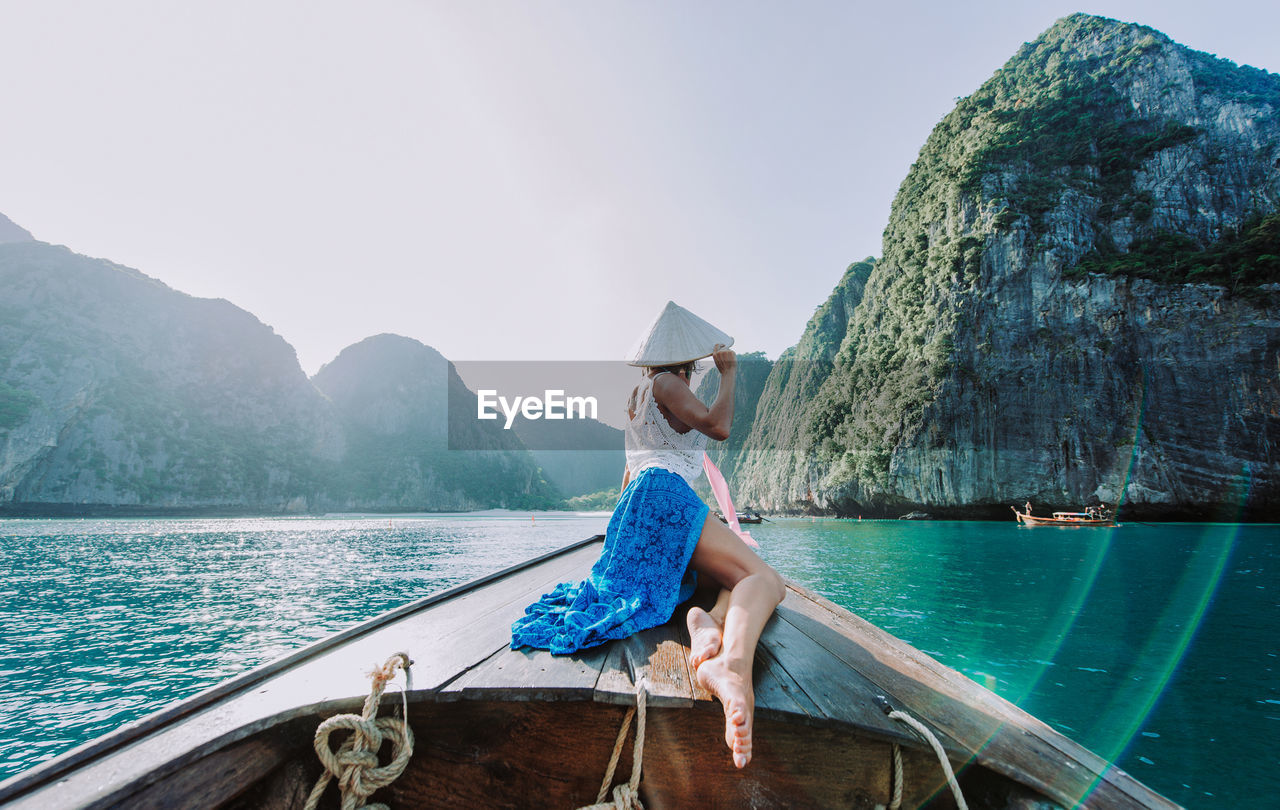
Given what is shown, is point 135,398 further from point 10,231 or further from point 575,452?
point 575,452

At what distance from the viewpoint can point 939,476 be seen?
38969 mm

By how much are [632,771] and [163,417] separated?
280ft

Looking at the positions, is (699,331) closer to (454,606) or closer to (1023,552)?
(454,606)

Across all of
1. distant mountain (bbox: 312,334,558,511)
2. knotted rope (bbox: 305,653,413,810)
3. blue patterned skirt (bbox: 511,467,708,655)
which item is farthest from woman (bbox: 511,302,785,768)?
distant mountain (bbox: 312,334,558,511)

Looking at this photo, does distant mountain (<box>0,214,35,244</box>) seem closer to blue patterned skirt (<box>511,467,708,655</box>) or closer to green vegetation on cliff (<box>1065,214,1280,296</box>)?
blue patterned skirt (<box>511,467,708,655</box>)

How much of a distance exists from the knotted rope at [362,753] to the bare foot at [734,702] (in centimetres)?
79

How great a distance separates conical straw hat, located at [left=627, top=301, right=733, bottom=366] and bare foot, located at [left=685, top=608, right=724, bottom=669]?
1096 millimetres

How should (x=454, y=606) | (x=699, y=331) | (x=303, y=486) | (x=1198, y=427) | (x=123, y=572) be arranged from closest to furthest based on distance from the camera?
(x=699, y=331) → (x=454, y=606) → (x=123, y=572) → (x=1198, y=427) → (x=303, y=486)

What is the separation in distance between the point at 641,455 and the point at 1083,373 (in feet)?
145

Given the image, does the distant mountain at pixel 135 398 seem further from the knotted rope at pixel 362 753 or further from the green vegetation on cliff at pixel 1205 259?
the green vegetation on cliff at pixel 1205 259

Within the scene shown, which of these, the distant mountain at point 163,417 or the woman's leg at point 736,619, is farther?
the distant mountain at point 163,417

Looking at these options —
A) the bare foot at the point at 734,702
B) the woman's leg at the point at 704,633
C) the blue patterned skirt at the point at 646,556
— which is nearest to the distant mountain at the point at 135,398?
the blue patterned skirt at the point at 646,556

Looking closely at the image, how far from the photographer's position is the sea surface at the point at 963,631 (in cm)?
400

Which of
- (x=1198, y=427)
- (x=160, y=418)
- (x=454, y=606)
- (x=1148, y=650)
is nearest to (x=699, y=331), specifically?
(x=454, y=606)
